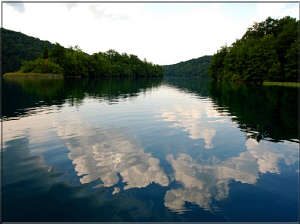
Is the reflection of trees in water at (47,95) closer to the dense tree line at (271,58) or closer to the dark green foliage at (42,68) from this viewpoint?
the dense tree line at (271,58)

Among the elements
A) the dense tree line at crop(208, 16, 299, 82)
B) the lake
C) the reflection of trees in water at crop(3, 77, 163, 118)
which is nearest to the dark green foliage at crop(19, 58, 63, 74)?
the reflection of trees in water at crop(3, 77, 163, 118)

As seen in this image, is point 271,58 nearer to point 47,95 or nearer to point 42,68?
point 47,95

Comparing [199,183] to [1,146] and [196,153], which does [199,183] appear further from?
[1,146]

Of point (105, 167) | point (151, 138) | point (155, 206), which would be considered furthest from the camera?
point (151, 138)

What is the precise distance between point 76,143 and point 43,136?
119 inches

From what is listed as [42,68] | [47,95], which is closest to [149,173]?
[47,95]

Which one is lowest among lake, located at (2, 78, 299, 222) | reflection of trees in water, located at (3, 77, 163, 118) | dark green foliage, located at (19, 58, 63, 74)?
reflection of trees in water, located at (3, 77, 163, 118)

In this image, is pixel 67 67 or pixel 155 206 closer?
pixel 155 206

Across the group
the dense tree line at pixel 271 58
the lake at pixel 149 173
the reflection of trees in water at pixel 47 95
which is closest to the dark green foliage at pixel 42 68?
the reflection of trees in water at pixel 47 95

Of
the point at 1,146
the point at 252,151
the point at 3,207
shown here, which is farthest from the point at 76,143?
the point at 252,151

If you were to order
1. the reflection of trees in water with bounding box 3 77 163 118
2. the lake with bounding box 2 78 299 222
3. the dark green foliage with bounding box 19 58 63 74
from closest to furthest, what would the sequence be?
the lake with bounding box 2 78 299 222 < the reflection of trees in water with bounding box 3 77 163 118 < the dark green foliage with bounding box 19 58 63 74

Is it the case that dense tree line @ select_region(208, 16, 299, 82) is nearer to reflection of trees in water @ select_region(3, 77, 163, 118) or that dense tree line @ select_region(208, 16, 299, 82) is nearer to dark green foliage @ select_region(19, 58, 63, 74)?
reflection of trees in water @ select_region(3, 77, 163, 118)

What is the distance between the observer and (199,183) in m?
8.06

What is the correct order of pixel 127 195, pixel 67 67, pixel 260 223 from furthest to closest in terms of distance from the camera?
pixel 67 67
pixel 127 195
pixel 260 223
